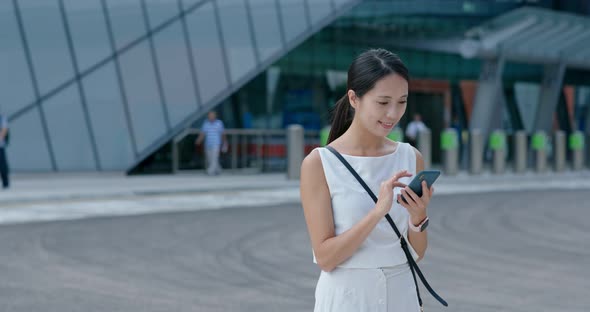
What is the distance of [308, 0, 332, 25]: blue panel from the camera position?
2806cm

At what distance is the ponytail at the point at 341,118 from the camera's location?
126 inches

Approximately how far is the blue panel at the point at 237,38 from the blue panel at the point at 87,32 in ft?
12.3

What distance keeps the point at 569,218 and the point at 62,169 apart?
43.5ft

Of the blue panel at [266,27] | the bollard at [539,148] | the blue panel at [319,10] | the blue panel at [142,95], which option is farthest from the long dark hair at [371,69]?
the bollard at [539,148]

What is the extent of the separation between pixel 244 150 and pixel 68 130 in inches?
239

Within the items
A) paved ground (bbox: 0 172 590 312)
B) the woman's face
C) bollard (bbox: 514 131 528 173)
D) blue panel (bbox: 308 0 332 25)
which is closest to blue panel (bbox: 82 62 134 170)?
paved ground (bbox: 0 172 590 312)

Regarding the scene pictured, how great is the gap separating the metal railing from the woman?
22.0m

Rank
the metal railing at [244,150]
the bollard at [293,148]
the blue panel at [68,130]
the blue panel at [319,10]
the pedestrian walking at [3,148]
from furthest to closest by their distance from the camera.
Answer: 1. the blue panel at [319,10]
2. the metal railing at [244,150]
3. the bollard at [293,148]
4. the blue panel at [68,130]
5. the pedestrian walking at [3,148]

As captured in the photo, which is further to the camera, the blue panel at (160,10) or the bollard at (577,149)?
the bollard at (577,149)

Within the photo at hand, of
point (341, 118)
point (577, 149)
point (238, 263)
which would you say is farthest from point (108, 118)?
point (341, 118)

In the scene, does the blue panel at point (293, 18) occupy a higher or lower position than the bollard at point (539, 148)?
higher

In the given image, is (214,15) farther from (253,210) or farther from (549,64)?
(549,64)

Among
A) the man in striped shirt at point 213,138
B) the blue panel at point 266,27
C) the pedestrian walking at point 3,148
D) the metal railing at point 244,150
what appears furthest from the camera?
the blue panel at point 266,27

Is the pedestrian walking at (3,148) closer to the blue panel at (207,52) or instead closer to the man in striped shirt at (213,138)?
the man in striped shirt at (213,138)
